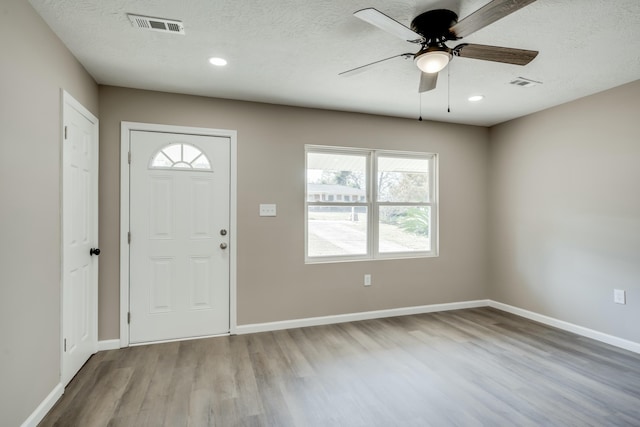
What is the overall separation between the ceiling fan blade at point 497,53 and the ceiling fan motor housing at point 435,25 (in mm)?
103

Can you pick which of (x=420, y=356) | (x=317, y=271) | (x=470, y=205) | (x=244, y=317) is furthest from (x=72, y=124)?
(x=470, y=205)

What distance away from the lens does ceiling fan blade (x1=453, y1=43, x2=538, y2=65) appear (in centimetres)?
187

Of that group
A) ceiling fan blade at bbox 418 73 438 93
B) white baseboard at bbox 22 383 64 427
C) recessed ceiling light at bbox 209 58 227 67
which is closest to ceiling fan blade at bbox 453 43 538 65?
ceiling fan blade at bbox 418 73 438 93

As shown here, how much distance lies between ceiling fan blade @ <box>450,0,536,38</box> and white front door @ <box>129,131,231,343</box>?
2.39 metres

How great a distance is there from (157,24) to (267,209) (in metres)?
1.92

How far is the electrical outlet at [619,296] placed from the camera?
9.89 feet

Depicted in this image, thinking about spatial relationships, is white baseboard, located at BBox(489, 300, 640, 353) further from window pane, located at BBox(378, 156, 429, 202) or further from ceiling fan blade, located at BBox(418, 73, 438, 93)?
ceiling fan blade, located at BBox(418, 73, 438, 93)

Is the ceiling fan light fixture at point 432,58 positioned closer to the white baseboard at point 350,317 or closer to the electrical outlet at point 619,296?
the white baseboard at point 350,317

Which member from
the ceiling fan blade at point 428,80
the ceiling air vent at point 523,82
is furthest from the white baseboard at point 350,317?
the ceiling air vent at point 523,82

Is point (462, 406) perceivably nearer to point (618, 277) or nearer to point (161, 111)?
point (618, 277)

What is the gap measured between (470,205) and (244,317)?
131 inches

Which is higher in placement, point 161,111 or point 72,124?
point 161,111

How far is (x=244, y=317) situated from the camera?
11.1ft

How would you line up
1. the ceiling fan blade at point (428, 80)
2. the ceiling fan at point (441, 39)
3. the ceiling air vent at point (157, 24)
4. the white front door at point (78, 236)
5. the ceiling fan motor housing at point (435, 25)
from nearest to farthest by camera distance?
1. the ceiling fan at point (441, 39)
2. the ceiling fan motor housing at point (435, 25)
3. the ceiling air vent at point (157, 24)
4. the ceiling fan blade at point (428, 80)
5. the white front door at point (78, 236)
